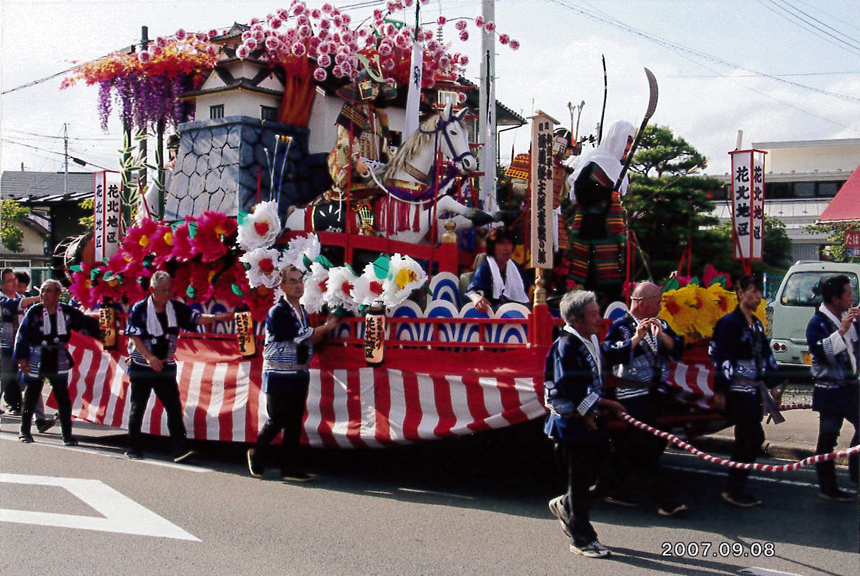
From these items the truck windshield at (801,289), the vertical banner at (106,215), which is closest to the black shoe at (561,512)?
the truck windshield at (801,289)

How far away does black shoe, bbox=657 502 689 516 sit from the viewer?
566 centimetres

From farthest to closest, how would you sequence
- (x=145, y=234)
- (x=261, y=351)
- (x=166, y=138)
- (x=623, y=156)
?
(x=166, y=138) → (x=145, y=234) → (x=261, y=351) → (x=623, y=156)

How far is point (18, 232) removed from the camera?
46.5 feet

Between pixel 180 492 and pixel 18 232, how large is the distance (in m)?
9.70

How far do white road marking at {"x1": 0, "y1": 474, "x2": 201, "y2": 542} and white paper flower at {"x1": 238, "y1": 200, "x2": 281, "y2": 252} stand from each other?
2368 mm

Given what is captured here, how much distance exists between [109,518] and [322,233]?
2993mm

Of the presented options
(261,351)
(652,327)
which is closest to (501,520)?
(652,327)

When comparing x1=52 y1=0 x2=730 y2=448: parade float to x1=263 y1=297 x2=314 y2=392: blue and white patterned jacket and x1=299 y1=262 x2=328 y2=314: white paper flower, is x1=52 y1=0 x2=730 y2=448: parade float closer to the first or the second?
x1=299 y1=262 x2=328 y2=314: white paper flower

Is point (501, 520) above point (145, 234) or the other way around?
the other way around

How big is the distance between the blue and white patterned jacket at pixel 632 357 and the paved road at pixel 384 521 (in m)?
0.88

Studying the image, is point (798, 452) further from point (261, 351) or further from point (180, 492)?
point (180, 492)

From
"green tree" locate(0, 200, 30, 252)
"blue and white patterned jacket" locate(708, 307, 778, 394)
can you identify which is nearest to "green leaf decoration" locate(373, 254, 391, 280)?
"blue and white patterned jacket" locate(708, 307, 778, 394)

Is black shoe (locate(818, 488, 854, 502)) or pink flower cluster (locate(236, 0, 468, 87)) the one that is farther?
pink flower cluster (locate(236, 0, 468, 87))

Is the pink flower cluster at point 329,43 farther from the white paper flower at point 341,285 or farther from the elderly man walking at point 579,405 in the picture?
the elderly man walking at point 579,405
